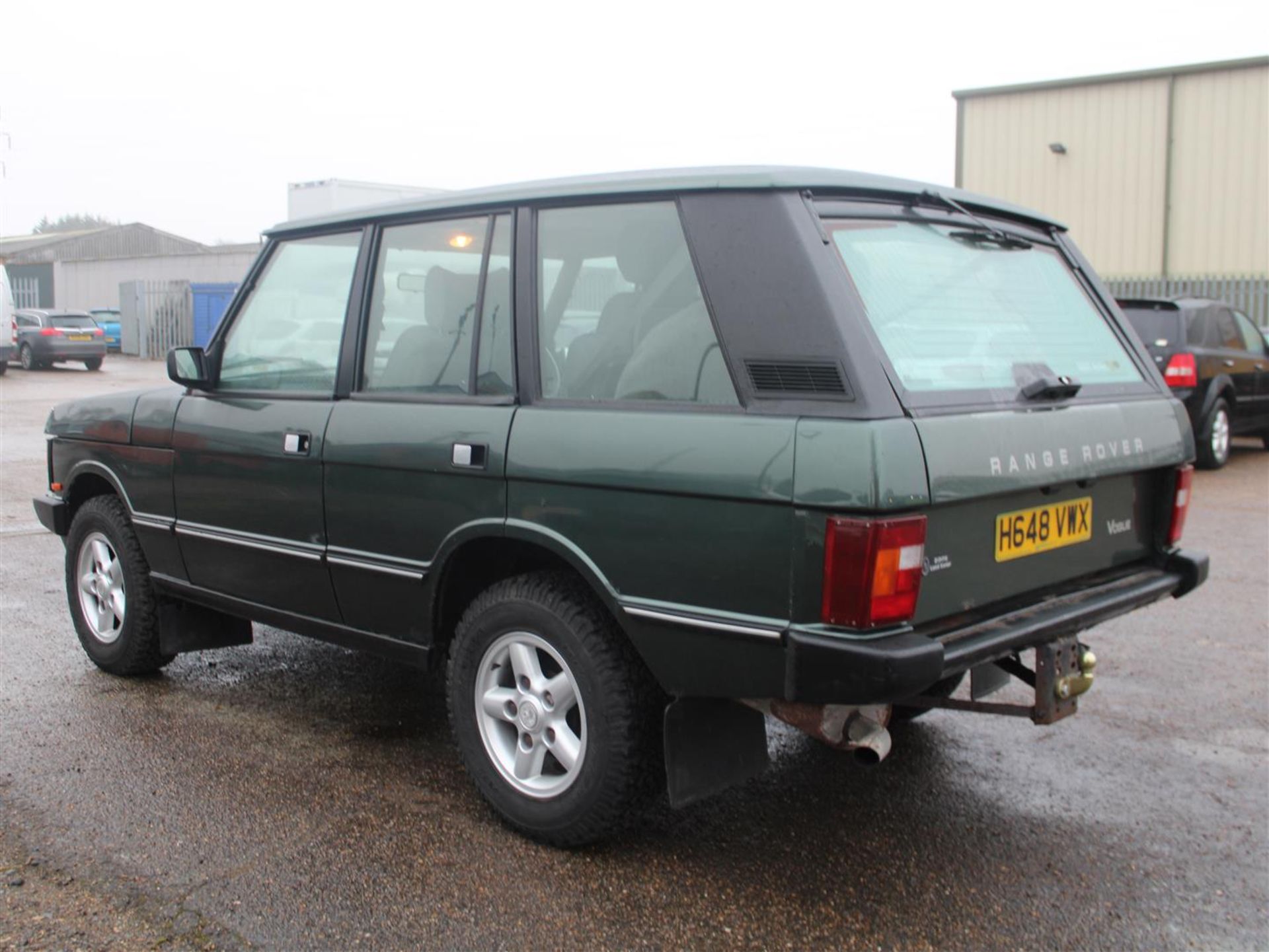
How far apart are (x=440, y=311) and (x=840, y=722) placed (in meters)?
1.80

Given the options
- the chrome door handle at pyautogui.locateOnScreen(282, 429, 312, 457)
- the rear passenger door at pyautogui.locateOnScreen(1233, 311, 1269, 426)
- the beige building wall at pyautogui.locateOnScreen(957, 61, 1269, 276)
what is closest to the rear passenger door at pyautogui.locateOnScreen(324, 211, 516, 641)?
the chrome door handle at pyautogui.locateOnScreen(282, 429, 312, 457)

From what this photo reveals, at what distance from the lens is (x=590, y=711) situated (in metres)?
3.28

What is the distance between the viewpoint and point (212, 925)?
2986mm

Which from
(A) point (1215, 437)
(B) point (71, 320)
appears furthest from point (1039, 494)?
(B) point (71, 320)

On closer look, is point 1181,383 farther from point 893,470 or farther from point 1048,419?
point 893,470

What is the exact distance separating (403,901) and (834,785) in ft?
5.00

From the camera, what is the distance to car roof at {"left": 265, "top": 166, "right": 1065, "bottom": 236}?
3.15m

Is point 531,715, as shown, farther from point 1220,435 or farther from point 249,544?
point 1220,435

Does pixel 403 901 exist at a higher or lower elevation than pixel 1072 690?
lower

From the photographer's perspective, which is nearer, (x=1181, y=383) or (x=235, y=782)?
(x=235, y=782)

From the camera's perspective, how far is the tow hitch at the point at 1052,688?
10.7 feet

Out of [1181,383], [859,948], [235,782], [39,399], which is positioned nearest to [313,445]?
[235,782]

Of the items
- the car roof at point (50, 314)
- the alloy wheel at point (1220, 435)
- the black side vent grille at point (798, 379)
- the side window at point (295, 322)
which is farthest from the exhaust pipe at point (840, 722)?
the car roof at point (50, 314)

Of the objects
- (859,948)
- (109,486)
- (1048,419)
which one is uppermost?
(1048,419)
